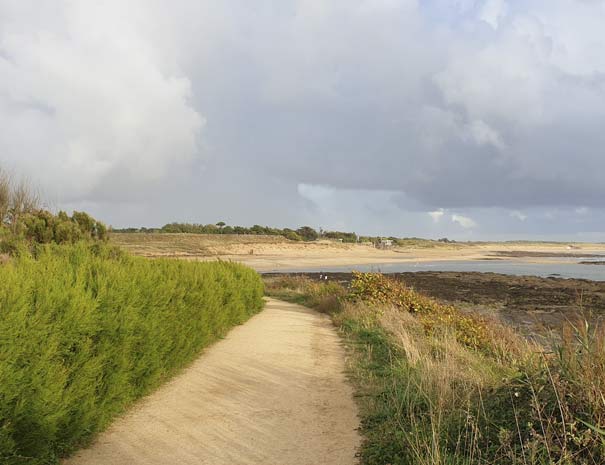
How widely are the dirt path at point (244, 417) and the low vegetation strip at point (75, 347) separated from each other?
1.18ft

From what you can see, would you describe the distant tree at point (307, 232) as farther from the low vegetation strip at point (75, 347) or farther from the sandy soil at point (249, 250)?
the low vegetation strip at point (75, 347)

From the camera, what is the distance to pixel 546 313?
2217 cm

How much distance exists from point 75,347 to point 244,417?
2262 mm

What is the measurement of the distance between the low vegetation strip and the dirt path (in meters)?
0.36

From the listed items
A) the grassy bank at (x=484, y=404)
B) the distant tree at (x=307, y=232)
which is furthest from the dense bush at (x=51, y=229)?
the distant tree at (x=307, y=232)

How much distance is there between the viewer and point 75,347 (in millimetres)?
4801

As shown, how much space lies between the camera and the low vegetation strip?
401 cm

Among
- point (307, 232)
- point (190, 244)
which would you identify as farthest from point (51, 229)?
point (307, 232)

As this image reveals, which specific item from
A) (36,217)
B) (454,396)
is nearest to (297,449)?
(454,396)

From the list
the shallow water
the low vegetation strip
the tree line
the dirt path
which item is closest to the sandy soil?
the shallow water

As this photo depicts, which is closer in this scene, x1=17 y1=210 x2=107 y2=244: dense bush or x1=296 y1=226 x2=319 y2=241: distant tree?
x1=17 y1=210 x2=107 y2=244: dense bush

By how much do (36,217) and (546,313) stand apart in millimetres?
21078

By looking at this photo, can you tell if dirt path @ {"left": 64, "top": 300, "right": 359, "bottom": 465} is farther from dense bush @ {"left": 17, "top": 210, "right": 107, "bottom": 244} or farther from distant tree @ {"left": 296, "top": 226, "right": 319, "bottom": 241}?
distant tree @ {"left": 296, "top": 226, "right": 319, "bottom": 241}

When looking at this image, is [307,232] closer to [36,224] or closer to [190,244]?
[190,244]
